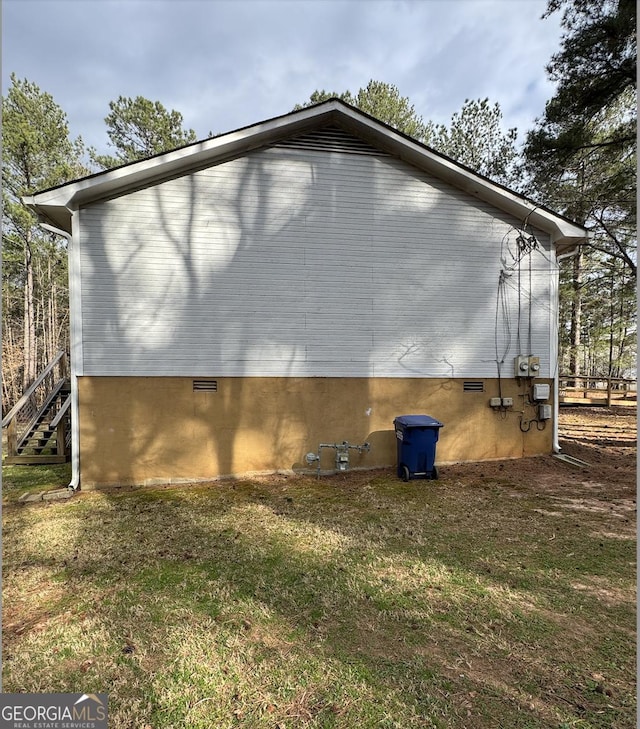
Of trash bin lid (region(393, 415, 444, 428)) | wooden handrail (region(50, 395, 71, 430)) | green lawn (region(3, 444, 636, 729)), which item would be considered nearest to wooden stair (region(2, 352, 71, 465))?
wooden handrail (region(50, 395, 71, 430))

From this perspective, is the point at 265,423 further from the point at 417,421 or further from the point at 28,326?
the point at 28,326

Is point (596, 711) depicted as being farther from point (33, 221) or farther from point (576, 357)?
point (576, 357)

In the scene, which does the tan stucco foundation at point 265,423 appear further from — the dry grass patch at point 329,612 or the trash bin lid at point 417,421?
the dry grass patch at point 329,612

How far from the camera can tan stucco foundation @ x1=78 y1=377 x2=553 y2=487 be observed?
652cm

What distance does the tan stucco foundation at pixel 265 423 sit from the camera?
652cm

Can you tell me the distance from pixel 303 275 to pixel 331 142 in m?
2.56

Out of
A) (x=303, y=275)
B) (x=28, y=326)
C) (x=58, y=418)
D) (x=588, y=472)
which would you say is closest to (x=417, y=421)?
(x=303, y=275)

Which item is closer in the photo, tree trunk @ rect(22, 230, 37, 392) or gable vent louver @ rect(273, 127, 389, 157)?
gable vent louver @ rect(273, 127, 389, 157)

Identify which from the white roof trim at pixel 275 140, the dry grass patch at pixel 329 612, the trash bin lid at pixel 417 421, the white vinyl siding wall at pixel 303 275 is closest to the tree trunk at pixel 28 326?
the white roof trim at pixel 275 140

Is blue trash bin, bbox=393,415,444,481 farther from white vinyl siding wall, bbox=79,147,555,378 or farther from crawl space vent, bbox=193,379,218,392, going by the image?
crawl space vent, bbox=193,379,218,392

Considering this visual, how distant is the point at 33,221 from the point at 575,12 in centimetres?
1795

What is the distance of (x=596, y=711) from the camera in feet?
7.13

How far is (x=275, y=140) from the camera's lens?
696 centimetres

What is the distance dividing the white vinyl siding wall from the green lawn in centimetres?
266
